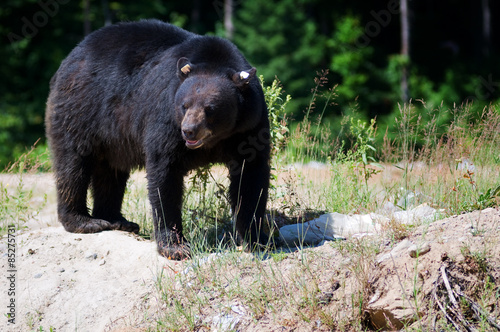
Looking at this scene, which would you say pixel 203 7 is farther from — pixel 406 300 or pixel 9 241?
pixel 406 300

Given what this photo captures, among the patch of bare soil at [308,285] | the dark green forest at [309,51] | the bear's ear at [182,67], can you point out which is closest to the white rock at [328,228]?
Result: the patch of bare soil at [308,285]

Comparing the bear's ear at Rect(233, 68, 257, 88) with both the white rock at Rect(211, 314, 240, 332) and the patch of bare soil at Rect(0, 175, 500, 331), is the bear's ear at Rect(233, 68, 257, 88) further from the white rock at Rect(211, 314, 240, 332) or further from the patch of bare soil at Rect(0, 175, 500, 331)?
the white rock at Rect(211, 314, 240, 332)

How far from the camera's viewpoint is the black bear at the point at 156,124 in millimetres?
5090

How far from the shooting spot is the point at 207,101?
4.96m

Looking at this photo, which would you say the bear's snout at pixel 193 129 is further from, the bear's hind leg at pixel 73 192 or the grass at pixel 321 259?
the bear's hind leg at pixel 73 192

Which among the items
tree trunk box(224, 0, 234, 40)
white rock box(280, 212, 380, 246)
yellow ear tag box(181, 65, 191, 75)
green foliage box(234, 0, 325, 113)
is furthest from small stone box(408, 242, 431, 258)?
tree trunk box(224, 0, 234, 40)

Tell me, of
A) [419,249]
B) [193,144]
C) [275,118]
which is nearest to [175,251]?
[193,144]

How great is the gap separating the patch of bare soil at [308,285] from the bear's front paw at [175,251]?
67mm

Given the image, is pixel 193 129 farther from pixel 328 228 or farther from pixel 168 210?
pixel 328 228

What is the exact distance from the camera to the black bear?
16.7ft

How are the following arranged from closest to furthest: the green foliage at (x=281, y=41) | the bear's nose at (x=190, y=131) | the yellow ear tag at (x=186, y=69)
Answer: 1. the bear's nose at (x=190, y=131)
2. the yellow ear tag at (x=186, y=69)
3. the green foliage at (x=281, y=41)

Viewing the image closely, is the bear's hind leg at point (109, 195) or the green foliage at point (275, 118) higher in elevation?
the green foliage at point (275, 118)

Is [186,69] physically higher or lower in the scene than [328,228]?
higher

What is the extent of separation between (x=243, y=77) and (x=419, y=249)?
2030 millimetres
